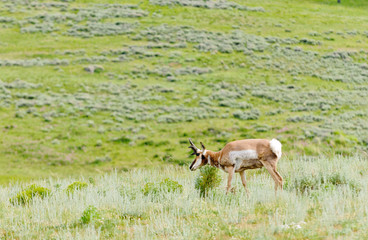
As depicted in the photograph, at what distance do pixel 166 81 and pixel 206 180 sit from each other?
135 feet

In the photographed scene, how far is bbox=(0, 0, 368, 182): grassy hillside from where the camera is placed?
1319 inches

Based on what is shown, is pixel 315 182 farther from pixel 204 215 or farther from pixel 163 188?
pixel 163 188

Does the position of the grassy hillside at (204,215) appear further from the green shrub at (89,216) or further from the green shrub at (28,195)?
the green shrub at (28,195)

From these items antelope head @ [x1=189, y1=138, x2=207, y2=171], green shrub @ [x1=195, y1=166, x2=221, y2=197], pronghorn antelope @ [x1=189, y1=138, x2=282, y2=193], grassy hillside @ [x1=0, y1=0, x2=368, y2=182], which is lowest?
grassy hillside @ [x1=0, y1=0, x2=368, y2=182]

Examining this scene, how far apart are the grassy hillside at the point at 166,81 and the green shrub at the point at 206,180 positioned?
1511 cm

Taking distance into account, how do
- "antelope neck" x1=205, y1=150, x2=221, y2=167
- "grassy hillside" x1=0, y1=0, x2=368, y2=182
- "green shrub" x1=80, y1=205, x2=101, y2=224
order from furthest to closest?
"grassy hillside" x1=0, y1=0, x2=368, y2=182 < "antelope neck" x1=205, y1=150, x2=221, y2=167 < "green shrub" x1=80, y1=205, x2=101, y2=224

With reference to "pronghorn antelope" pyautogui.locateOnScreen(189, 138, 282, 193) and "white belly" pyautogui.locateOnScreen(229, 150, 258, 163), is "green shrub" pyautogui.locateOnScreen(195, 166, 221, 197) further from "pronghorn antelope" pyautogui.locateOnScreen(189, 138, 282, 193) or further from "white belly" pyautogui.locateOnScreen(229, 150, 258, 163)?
"white belly" pyautogui.locateOnScreen(229, 150, 258, 163)

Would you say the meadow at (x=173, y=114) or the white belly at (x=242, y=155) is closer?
the meadow at (x=173, y=114)

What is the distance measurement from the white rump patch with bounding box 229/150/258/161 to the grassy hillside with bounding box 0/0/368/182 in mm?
15965

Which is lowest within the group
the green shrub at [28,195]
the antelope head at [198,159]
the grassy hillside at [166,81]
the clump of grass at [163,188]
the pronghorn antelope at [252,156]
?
the grassy hillside at [166,81]

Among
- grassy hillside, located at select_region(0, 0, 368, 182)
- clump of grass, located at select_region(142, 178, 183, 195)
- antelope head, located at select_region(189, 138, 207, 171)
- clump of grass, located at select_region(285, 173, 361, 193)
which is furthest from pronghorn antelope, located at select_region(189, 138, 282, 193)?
grassy hillside, located at select_region(0, 0, 368, 182)

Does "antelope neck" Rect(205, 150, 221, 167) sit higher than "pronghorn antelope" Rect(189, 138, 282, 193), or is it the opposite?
"pronghorn antelope" Rect(189, 138, 282, 193)

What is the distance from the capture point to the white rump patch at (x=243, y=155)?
8828 mm

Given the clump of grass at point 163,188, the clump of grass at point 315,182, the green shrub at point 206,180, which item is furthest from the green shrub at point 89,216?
the clump of grass at point 315,182
